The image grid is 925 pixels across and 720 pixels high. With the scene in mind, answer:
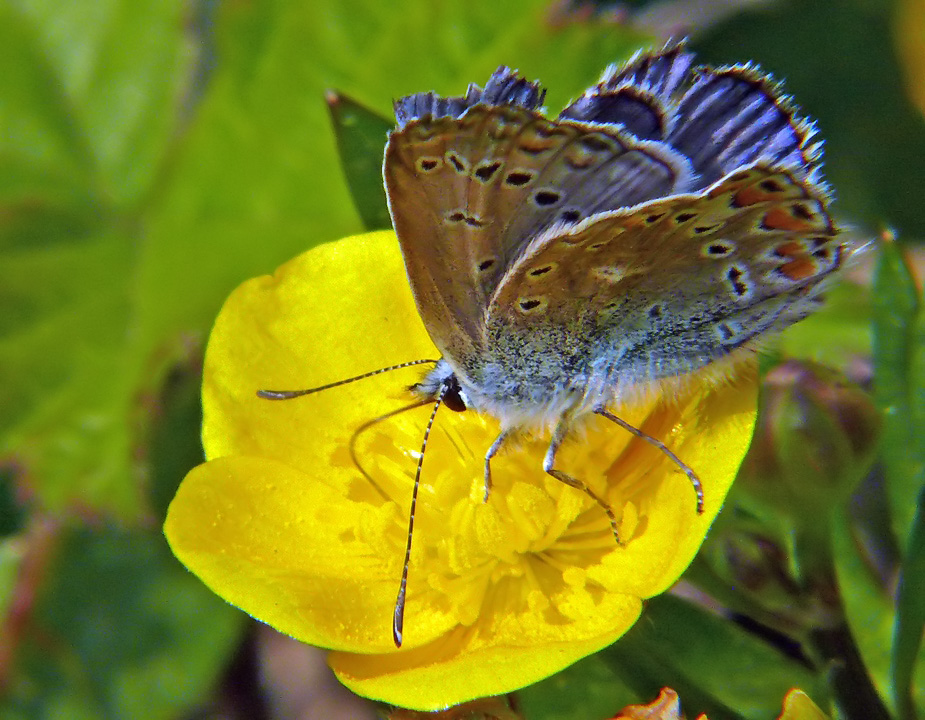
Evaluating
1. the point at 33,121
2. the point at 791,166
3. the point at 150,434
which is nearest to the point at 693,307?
the point at 791,166

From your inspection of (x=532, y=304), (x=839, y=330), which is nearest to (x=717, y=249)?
(x=532, y=304)

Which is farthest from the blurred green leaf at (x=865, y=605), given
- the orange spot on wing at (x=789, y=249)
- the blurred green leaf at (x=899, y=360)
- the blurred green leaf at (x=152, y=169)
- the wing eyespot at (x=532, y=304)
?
the blurred green leaf at (x=152, y=169)

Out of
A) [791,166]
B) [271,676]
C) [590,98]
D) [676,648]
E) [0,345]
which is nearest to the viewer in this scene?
[791,166]

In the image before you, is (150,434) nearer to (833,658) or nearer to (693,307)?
(693,307)

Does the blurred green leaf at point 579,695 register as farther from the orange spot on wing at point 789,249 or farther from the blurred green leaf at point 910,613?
the orange spot on wing at point 789,249

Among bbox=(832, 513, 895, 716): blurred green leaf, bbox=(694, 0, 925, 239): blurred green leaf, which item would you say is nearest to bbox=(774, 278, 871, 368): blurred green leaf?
bbox=(832, 513, 895, 716): blurred green leaf

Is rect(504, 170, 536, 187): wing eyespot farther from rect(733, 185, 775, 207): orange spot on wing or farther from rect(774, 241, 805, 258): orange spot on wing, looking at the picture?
rect(774, 241, 805, 258): orange spot on wing
